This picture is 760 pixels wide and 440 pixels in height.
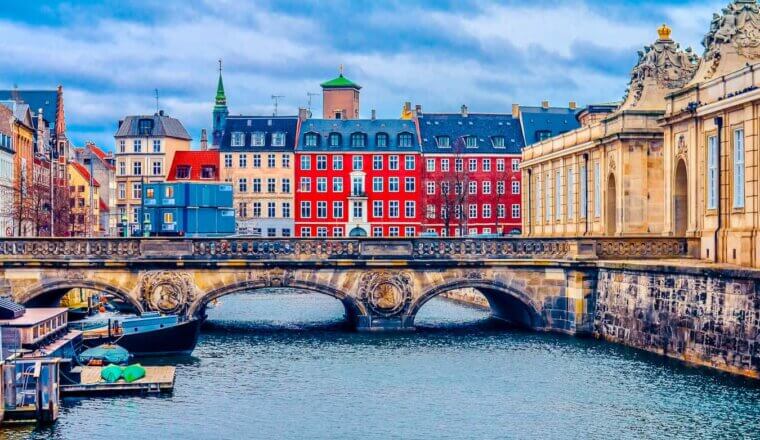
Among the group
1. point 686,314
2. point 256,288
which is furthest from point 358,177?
point 686,314

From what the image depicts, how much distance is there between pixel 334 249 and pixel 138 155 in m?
78.3

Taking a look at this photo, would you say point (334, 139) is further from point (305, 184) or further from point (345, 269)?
point (345, 269)

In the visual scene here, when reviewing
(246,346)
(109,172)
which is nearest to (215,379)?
(246,346)

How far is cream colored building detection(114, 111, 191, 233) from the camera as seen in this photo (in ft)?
433

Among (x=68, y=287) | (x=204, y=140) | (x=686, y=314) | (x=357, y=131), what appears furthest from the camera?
(x=204, y=140)

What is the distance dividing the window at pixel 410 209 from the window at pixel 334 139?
8629 mm

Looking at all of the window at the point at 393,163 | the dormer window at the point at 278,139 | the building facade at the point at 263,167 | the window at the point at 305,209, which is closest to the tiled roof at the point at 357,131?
the window at the point at 393,163

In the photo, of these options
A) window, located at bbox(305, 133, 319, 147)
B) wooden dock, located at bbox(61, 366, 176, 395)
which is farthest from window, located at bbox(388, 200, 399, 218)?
wooden dock, located at bbox(61, 366, 176, 395)

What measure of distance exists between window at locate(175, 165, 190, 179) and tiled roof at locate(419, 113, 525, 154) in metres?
22.6

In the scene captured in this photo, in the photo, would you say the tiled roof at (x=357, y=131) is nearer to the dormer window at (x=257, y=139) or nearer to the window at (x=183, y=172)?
the dormer window at (x=257, y=139)

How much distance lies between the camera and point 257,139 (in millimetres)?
129125

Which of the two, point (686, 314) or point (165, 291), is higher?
point (165, 291)

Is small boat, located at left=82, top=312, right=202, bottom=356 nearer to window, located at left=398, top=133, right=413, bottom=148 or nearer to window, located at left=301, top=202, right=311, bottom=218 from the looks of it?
window, located at left=301, top=202, right=311, bottom=218

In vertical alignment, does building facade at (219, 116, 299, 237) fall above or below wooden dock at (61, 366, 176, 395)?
above
